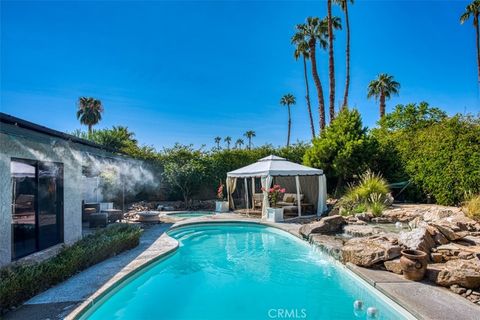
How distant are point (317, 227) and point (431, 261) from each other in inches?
155

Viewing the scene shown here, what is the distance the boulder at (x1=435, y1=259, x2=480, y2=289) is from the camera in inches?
188

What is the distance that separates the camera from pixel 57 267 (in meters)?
5.50

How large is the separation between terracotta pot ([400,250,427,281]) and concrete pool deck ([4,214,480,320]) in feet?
0.43

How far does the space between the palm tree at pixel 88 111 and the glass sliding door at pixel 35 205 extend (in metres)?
29.4

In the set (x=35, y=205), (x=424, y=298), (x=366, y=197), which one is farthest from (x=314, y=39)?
(x=424, y=298)

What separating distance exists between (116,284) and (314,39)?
21.0 metres

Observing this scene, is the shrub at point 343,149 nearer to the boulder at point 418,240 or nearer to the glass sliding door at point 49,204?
the boulder at point 418,240

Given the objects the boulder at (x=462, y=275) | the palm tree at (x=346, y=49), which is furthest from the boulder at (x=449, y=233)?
the palm tree at (x=346, y=49)

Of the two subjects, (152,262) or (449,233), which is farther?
(152,262)

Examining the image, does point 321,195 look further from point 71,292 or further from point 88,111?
point 88,111

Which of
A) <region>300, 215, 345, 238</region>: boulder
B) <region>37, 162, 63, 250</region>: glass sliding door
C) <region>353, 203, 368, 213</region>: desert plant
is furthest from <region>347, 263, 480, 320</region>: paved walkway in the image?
<region>37, 162, 63, 250</region>: glass sliding door

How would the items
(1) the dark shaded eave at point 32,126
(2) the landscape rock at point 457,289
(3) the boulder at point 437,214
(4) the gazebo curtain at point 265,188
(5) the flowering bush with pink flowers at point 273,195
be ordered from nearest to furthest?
(2) the landscape rock at point 457,289
(1) the dark shaded eave at point 32,126
(3) the boulder at point 437,214
(4) the gazebo curtain at point 265,188
(5) the flowering bush with pink flowers at point 273,195

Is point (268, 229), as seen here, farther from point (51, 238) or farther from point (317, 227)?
point (51, 238)

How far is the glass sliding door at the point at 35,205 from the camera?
6.63m
